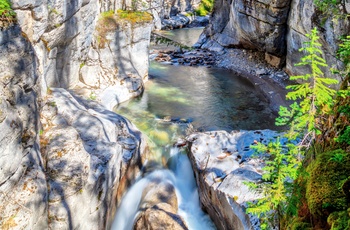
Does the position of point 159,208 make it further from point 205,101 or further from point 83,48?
point 83,48

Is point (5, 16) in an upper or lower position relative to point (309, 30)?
upper

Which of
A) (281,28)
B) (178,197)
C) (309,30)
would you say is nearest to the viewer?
(178,197)

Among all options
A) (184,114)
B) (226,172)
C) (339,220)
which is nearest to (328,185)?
(339,220)

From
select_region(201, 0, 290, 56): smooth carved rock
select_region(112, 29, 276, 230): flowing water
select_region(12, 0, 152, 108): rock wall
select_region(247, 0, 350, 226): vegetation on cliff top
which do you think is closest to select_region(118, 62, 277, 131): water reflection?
select_region(112, 29, 276, 230): flowing water

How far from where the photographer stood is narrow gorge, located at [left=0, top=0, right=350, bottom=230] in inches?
257

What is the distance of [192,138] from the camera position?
11008 mm

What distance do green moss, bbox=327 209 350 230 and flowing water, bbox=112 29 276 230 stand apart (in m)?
6.29

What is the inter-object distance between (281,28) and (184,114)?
1054cm

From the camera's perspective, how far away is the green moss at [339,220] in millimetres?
3000

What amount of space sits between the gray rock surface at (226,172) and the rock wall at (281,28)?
736cm

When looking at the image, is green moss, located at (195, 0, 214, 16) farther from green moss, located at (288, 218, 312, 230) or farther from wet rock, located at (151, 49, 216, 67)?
green moss, located at (288, 218, 312, 230)

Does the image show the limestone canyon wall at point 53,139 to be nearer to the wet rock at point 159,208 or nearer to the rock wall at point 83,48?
the rock wall at point 83,48

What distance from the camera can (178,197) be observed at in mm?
10148

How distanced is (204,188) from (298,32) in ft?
45.2
